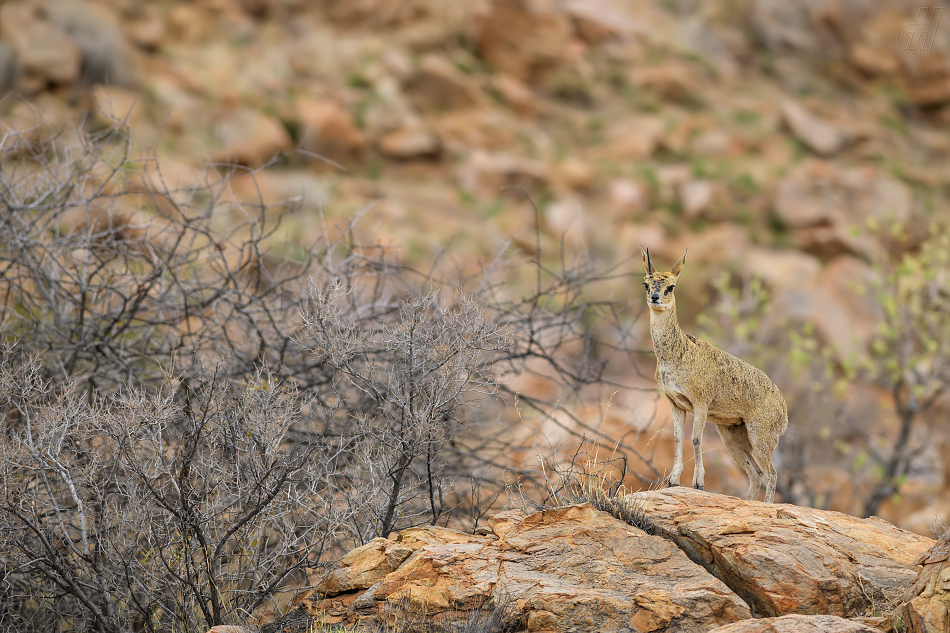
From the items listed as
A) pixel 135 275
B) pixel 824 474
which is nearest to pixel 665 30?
pixel 824 474

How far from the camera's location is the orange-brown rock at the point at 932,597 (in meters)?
4.70

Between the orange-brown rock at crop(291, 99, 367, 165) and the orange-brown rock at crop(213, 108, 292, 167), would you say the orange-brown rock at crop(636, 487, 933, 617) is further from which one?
the orange-brown rock at crop(291, 99, 367, 165)

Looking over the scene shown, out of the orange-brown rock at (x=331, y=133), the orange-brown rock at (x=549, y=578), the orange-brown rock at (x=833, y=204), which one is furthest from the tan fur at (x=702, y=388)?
the orange-brown rock at (x=833, y=204)

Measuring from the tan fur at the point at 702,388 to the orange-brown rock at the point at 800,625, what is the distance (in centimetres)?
128

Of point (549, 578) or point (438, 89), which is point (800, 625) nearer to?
point (549, 578)

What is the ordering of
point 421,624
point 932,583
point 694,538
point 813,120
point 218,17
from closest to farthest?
point 932,583 < point 421,624 < point 694,538 < point 218,17 < point 813,120

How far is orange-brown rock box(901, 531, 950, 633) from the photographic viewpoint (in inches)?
185

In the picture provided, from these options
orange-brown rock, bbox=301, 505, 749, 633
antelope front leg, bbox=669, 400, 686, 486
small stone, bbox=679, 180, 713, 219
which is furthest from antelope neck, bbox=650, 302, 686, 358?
small stone, bbox=679, 180, 713, 219

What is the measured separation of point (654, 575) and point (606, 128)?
3173cm

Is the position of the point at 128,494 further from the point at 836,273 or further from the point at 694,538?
the point at 836,273

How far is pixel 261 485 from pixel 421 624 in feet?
5.27

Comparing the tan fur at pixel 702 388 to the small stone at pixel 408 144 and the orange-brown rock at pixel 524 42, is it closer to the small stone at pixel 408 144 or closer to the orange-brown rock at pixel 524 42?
the small stone at pixel 408 144

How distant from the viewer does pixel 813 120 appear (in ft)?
116

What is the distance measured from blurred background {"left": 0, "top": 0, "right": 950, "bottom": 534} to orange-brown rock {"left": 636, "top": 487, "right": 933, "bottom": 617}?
9.55m
